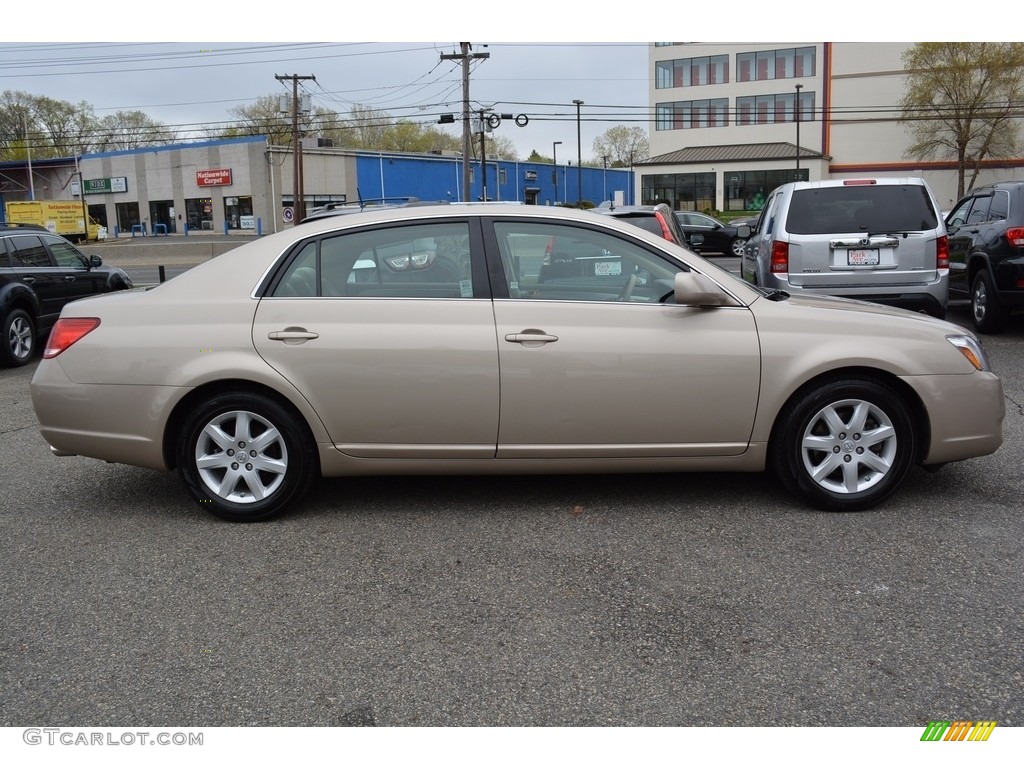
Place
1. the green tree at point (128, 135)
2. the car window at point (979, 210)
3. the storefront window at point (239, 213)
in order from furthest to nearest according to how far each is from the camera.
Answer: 1. the green tree at point (128, 135)
2. the storefront window at point (239, 213)
3. the car window at point (979, 210)

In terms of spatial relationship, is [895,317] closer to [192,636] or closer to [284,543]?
[284,543]

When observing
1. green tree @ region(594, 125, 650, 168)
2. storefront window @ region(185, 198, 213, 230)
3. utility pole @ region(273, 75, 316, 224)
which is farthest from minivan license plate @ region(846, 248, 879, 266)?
green tree @ region(594, 125, 650, 168)

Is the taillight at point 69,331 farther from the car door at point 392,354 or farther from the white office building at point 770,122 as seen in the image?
the white office building at point 770,122

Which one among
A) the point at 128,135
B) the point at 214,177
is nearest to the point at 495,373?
the point at 214,177

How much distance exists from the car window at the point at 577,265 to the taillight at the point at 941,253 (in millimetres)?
5306

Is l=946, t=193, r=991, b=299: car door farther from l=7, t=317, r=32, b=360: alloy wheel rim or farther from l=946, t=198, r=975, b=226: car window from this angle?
l=7, t=317, r=32, b=360: alloy wheel rim

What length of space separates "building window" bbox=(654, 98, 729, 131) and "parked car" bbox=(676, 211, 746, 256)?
1683 inches

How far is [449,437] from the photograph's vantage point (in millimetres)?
4750

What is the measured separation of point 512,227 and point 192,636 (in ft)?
8.52

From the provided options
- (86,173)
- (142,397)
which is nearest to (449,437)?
(142,397)

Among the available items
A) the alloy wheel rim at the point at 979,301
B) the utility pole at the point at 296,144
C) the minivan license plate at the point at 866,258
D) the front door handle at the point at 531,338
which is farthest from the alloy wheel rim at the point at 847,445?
the utility pole at the point at 296,144

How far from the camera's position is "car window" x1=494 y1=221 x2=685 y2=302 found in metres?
4.84

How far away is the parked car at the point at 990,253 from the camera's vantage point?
10289mm

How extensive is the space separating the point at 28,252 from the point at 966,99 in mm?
62517
